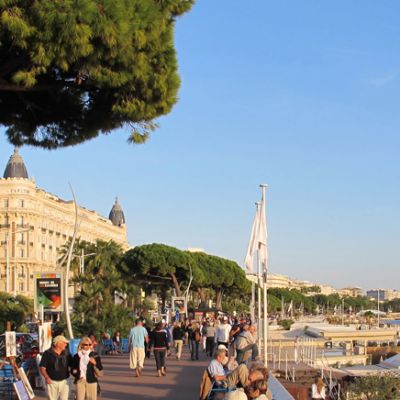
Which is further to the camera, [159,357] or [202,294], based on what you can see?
[202,294]

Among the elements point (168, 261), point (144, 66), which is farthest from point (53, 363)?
point (168, 261)

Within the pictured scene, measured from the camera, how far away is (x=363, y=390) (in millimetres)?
14320

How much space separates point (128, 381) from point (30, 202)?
7612cm

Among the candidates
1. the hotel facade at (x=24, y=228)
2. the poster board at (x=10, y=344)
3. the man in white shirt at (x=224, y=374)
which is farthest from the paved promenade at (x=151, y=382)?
the hotel facade at (x=24, y=228)

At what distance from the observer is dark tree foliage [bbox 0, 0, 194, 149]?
9.05 metres

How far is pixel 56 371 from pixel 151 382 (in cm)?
751

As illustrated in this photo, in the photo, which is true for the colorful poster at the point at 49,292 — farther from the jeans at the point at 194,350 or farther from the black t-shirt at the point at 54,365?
the black t-shirt at the point at 54,365

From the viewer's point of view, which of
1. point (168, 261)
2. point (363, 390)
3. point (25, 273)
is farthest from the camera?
point (25, 273)

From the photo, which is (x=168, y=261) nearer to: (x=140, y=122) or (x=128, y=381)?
(x=128, y=381)

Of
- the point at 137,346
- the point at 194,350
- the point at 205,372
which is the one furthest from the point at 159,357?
the point at 205,372

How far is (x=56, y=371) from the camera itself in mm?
11602

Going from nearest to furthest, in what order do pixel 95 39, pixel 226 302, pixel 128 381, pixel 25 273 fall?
pixel 95 39, pixel 128 381, pixel 25 273, pixel 226 302

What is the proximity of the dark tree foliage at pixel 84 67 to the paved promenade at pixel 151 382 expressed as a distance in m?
6.18

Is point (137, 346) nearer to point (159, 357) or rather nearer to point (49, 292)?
point (159, 357)
